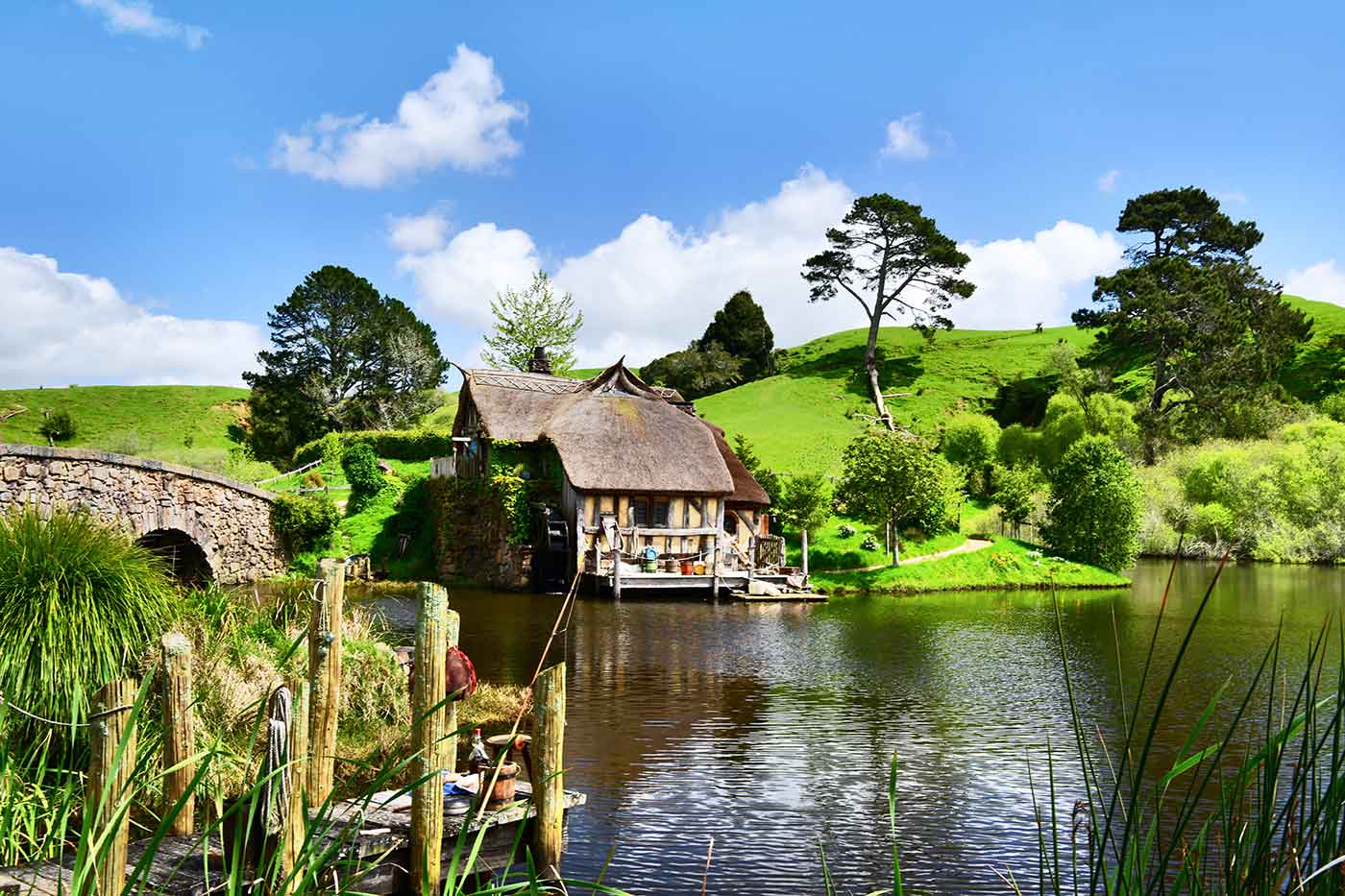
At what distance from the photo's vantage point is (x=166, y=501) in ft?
75.3

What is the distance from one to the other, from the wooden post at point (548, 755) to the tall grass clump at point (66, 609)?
318cm

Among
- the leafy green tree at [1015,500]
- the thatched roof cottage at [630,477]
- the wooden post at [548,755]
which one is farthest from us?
the leafy green tree at [1015,500]

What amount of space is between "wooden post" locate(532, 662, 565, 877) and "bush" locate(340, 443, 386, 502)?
29400 millimetres

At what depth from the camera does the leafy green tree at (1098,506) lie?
3344cm

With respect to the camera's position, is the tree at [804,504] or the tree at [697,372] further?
the tree at [697,372]

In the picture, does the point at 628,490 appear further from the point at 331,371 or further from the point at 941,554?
the point at 331,371

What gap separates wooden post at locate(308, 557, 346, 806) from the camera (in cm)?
688

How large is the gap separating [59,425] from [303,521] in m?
34.4

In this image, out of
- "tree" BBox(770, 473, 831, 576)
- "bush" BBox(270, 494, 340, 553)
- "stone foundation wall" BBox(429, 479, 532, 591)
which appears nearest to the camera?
"bush" BBox(270, 494, 340, 553)

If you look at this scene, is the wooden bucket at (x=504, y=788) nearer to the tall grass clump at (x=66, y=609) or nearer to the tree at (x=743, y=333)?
the tall grass clump at (x=66, y=609)

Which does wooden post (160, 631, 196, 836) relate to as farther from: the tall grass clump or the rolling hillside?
the rolling hillside

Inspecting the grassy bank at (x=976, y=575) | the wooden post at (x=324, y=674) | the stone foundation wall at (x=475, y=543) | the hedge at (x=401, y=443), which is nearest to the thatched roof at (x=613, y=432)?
the stone foundation wall at (x=475, y=543)

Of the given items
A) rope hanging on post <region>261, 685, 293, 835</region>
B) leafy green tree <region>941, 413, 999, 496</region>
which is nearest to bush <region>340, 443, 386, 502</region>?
leafy green tree <region>941, 413, 999, 496</region>

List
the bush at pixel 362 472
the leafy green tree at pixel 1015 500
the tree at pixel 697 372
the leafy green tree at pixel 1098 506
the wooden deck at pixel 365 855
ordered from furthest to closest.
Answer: the tree at pixel 697 372 < the leafy green tree at pixel 1015 500 < the bush at pixel 362 472 < the leafy green tree at pixel 1098 506 < the wooden deck at pixel 365 855
